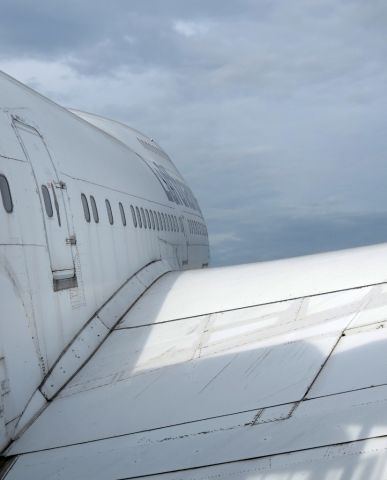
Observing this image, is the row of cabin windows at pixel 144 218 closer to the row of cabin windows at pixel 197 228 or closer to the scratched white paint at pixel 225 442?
the row of cabin windows at pixel 197 228

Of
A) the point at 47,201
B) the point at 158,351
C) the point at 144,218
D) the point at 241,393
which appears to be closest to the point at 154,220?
the point at 144,218

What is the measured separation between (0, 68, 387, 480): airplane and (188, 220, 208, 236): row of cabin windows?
9.00 meters

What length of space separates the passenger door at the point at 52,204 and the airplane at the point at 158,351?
0.02 meters

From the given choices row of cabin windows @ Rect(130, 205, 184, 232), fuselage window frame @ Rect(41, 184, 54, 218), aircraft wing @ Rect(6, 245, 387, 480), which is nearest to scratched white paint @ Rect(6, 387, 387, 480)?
aircraft wing @ Rect(6, 245, 387, 480)

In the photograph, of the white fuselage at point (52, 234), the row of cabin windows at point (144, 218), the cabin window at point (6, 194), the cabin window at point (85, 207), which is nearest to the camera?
the white fuselage at point (52, 234)

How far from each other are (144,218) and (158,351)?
A: 5.75 m

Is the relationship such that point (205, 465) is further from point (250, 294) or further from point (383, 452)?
point (250, 294)

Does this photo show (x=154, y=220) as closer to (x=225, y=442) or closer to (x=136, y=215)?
(x=136, y=215)

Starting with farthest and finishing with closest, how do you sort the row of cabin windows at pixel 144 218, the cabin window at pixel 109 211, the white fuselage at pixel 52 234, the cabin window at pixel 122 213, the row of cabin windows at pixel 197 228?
the row of cabin windows at pixel 197 228
the cabin window at pixel 122 213
the cabin window at pixel 109 211
the row of cabin windows at pixel 144 218
the white fuselage at pixel 52 234

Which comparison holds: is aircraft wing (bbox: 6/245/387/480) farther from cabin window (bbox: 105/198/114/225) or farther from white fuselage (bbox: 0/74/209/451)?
cabin window (bbox: 105/198/114/225)

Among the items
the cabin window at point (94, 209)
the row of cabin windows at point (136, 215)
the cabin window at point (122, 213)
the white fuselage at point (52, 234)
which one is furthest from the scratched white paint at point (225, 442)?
the cabin window at point (122, 213)

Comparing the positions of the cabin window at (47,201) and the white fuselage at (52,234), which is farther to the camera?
the cabin window at (47,201)

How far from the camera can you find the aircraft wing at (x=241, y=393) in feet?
12.3

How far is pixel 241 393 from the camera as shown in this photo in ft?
15.3
